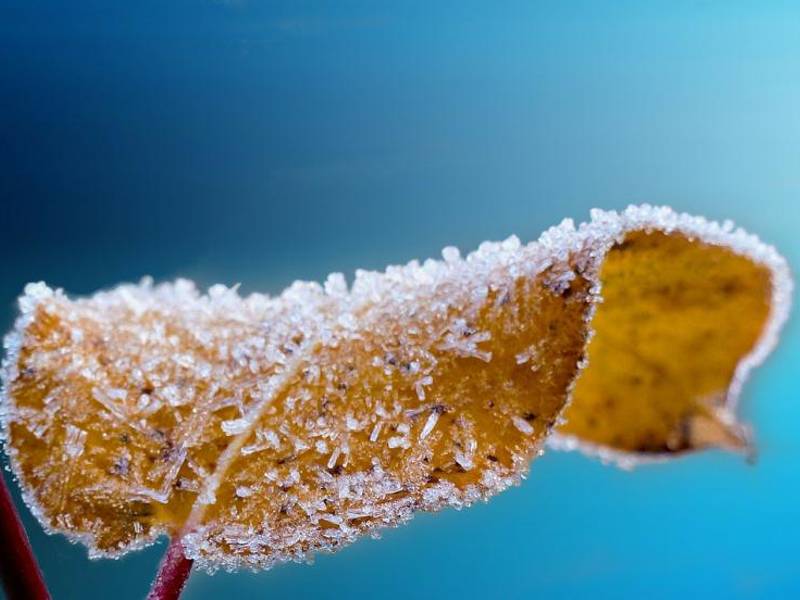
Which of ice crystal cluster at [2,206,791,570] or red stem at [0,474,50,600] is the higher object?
ice crystal cluster at [2,206,791,570]

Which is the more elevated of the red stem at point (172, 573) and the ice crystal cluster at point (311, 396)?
the ice crystal cluster at point (311, 396)

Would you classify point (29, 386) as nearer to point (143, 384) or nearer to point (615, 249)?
point (143, 384)

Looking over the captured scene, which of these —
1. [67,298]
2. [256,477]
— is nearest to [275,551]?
[256,477]
